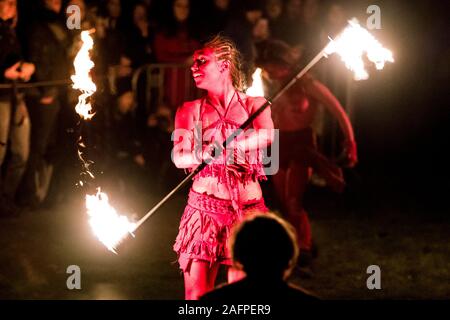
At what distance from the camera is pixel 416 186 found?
38.8ft

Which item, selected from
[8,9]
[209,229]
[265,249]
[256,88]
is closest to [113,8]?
[8,9]

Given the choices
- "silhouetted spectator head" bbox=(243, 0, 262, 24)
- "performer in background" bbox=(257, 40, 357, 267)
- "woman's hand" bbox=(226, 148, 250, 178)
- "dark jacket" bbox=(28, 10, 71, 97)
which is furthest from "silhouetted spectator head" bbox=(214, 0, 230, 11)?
"woman's hand" bbox=(226, 148, 250, 178)

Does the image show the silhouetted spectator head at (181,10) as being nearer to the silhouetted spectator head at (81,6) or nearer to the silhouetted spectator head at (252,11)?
the silhouetted spectator head at (252,11)

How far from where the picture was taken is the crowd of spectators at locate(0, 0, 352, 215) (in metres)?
9.27

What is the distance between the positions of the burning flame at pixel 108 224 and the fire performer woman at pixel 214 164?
0.37 metres

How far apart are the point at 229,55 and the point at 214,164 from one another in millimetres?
650

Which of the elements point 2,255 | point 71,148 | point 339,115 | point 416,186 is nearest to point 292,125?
point 339,115

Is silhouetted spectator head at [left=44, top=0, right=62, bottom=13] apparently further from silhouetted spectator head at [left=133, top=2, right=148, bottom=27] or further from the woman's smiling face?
the woman's smiling face

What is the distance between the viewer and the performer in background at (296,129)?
24.5 feet

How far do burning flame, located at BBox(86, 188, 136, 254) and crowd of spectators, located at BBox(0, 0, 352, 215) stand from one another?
12.4 ft

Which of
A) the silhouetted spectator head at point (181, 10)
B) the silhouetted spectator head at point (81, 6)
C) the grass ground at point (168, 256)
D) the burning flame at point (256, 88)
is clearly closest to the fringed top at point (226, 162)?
the burning flame at point (256, 88)

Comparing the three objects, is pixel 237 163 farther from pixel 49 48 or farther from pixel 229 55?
pixel 49 48
